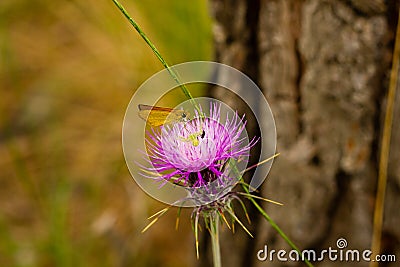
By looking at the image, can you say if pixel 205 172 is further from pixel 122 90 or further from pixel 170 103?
pixel 122 90

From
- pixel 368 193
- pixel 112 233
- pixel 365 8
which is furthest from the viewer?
pixel 112 233

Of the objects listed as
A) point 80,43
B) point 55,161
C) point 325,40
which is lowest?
point 55,161

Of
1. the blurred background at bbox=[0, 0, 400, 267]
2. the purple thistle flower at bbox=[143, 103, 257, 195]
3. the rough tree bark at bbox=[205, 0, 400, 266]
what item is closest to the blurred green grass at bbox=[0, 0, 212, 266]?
the blurred background at bbox=[0, 0, 400, 267]

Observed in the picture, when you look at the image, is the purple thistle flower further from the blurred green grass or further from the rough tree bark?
the blurred green grass

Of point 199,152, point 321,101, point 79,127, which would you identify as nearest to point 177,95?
point 79,127

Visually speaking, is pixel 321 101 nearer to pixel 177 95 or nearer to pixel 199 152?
pixel 199 152

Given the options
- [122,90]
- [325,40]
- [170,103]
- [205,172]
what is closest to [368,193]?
[325,40]
